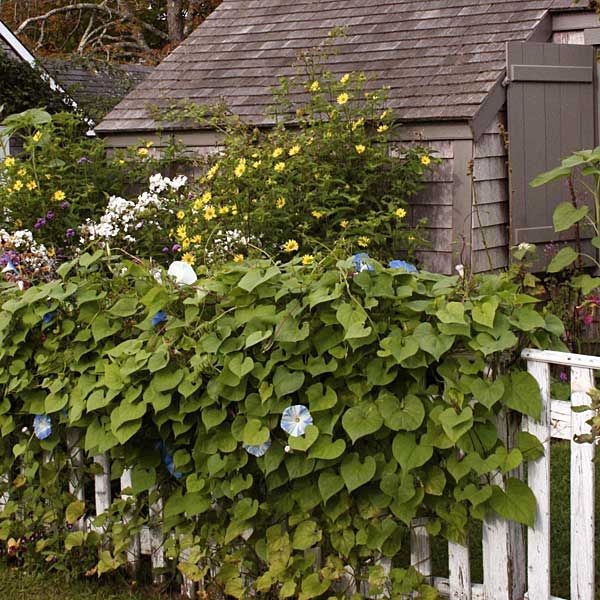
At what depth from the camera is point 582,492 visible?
319 cm

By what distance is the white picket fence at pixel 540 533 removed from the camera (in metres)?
3.20

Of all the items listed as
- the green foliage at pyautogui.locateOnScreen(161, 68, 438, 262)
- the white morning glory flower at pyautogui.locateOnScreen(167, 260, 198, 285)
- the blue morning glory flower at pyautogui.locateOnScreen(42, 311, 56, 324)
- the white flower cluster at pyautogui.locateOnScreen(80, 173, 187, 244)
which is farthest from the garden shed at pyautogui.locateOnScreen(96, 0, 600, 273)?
the blue morning glory flower at pyautogui.locateOnScreen(42, 311, 56, 324)

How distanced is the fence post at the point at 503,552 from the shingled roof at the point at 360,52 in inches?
176

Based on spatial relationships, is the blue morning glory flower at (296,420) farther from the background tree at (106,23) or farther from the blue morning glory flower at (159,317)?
the background tree at (106,23)

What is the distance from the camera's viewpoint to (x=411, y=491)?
3.28 metres

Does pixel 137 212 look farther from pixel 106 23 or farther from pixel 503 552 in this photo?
pixel 106 23

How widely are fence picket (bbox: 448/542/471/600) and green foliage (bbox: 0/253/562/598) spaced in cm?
9

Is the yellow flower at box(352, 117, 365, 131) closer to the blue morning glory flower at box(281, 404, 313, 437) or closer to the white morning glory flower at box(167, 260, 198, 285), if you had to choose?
the white morning glory flower at box(167, 260, 198, 285)

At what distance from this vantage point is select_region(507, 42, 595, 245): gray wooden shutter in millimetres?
7848

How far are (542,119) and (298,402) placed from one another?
528 centimetres

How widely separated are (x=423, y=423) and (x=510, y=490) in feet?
1.08

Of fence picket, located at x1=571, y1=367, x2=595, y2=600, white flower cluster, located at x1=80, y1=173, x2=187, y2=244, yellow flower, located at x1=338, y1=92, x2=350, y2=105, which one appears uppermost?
yellow flower, located at x1=338, y1=92, x2=350, y2=105

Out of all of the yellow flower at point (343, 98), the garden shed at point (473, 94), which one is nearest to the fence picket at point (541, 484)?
the garden shed at point (473, 94)

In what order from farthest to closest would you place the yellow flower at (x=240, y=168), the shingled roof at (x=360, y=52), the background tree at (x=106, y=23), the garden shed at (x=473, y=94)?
the background tree at (x=106, y=23), the shingled roof at (x=360, y=52), the garden shed at (x=473, y=94), the yellow flower at (x=240, y=168)
